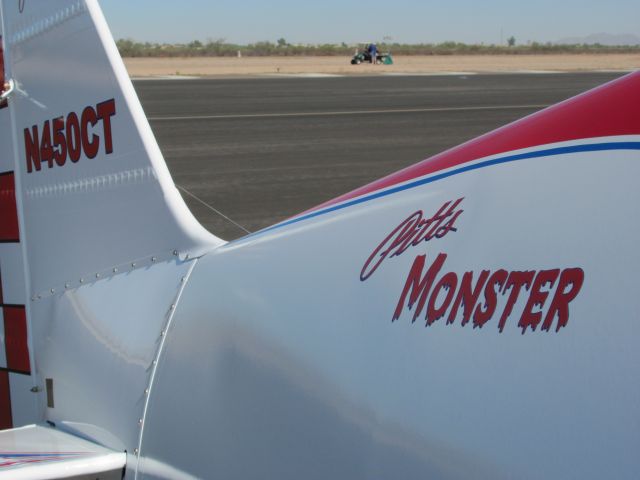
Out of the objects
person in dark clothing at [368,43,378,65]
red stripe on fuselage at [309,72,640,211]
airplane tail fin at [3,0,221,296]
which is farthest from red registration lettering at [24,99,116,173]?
person in dark clothing at [368,43,378,65]

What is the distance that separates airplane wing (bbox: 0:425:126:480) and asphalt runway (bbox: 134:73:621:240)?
6.44 meters

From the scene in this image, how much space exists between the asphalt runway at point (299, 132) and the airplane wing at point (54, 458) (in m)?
6.44

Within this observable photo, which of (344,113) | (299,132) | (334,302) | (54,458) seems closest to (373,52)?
(344,113)

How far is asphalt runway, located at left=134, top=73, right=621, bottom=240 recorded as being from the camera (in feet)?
39.2

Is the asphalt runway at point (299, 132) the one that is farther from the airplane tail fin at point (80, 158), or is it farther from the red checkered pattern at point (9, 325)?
the airplane tail fin at point (80, 158)

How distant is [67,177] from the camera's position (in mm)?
2953

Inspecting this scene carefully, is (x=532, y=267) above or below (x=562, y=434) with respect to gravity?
above

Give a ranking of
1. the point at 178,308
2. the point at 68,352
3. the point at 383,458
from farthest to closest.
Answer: the point at 68,352 → the point at 178,308 → the point at 383,458

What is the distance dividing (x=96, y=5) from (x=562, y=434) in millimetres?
2053

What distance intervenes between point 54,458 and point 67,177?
3.04 ft

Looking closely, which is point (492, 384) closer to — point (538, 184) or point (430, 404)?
point (430, 404)

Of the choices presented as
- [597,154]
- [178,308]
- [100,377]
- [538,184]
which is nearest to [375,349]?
[538,184]

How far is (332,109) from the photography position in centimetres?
2338

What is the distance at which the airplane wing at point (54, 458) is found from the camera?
2.35 metres
